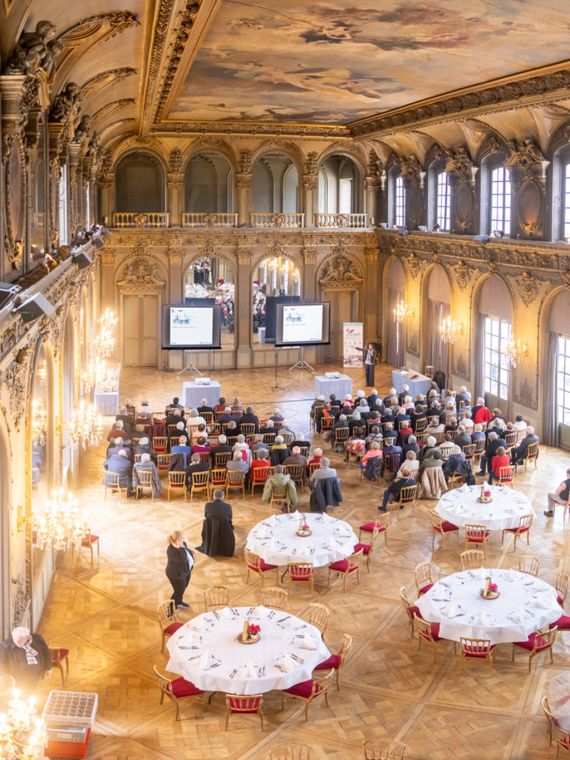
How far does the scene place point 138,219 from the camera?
30.4 m

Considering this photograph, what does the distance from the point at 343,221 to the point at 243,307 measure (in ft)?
15.3

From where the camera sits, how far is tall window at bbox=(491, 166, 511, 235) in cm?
2417

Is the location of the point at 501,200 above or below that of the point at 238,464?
above

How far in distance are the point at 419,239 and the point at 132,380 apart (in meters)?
9.95

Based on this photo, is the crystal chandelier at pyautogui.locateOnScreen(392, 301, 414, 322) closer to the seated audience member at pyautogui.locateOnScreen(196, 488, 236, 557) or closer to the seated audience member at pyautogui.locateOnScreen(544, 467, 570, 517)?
the seated audience member at pyautogui.locateOnScreen(544, 467, 570, 517)

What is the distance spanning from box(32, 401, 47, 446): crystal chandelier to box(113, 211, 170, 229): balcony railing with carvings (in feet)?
59.6

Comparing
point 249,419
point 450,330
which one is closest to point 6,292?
point 249,419

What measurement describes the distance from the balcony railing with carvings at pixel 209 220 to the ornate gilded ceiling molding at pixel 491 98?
742 centimetres

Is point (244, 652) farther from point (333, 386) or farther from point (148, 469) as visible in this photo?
point (333, 386)

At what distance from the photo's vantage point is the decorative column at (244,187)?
101ft

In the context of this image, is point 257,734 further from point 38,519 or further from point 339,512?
point 339,512

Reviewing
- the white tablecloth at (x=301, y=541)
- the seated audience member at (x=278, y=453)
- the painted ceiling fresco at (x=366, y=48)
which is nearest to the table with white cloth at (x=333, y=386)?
the seated audience member at (x=278, y=453)

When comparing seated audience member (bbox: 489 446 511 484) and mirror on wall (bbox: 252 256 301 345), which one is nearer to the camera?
seated audience member (bbox: 489 446 511 484)

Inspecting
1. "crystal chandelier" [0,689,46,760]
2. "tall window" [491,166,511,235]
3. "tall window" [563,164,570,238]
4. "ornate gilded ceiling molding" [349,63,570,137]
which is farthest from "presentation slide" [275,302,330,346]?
"crystal chandelier" [0,689,46,760]
